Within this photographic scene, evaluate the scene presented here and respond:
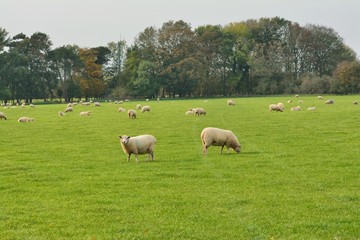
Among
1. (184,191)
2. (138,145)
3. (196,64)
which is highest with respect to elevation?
(196,64)

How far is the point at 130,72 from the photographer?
397 feet

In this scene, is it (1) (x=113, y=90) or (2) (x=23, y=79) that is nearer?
(2) (x=23, y=79)

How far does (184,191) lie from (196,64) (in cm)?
10321

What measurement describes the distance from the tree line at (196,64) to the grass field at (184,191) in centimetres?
8637

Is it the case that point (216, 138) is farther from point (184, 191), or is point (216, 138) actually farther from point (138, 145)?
point (184, 191)

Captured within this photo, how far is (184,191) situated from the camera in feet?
44.7

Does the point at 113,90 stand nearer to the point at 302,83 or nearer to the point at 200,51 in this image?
the point at 200,51

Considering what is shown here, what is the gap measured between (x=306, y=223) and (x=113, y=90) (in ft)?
368

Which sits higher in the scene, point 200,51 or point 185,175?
point 200,51

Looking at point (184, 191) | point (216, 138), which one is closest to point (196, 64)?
point (216, 138)

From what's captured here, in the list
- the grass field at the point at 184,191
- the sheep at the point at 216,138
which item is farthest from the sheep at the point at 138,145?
the sheep at the point at 216,138

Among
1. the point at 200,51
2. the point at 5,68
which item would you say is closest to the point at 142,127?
the point at 5,68

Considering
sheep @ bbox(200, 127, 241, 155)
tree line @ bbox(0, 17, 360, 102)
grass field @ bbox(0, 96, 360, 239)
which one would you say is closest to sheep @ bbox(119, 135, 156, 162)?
grass field @ bbox(0, 96, 360, 239)

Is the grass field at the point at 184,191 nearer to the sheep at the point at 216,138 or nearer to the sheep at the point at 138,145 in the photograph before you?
the sheep at the point at 216,138
